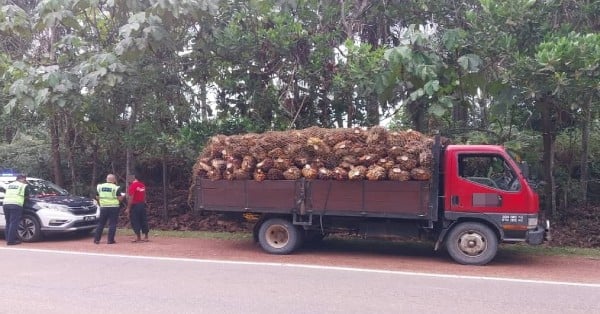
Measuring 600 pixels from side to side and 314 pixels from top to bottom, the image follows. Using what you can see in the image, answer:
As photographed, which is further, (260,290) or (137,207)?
(137,207)

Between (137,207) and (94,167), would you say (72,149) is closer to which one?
(94,167)

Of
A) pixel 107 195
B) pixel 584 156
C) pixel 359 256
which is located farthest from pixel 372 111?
pixel 107 195

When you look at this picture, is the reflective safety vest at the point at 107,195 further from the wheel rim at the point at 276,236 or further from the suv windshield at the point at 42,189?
the wheel rim at the point at 276,236

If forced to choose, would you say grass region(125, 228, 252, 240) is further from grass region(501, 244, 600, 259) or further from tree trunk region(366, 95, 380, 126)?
grass region(501, 244, 600, 259)

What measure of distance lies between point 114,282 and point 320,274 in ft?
10.1

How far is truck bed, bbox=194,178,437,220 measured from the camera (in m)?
10.5

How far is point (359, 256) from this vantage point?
38.0 ft

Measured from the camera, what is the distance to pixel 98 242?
13234 mm

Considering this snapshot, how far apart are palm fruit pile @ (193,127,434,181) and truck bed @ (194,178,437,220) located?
13cm

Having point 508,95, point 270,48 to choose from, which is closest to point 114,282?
point 270,48

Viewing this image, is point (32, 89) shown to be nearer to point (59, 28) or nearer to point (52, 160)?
point (59, 28)

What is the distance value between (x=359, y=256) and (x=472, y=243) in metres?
2.19

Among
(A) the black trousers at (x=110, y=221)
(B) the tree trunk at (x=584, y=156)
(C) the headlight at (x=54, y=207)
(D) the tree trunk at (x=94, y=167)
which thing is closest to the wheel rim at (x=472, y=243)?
(B) the tree trunk at (x=584, y=156)

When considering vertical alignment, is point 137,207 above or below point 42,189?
below
